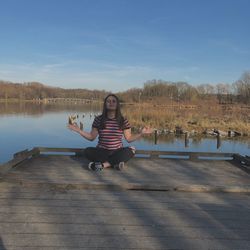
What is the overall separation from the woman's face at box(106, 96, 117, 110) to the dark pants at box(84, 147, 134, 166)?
80cm

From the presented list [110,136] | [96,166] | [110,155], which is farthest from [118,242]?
[110,136]

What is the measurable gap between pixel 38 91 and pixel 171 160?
16931 cm

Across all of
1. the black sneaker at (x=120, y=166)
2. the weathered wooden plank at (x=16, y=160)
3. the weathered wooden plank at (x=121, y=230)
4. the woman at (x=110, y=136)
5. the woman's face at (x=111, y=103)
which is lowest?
the weathered wooden plank at (x=121, y=230)

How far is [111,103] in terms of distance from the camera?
6805mm

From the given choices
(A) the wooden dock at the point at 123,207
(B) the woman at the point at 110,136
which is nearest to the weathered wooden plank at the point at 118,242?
(A) the wooden dock at the point at 123,207

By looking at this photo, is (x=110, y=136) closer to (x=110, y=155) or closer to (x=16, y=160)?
(x=110, y=155)

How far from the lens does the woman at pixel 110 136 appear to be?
6646mm

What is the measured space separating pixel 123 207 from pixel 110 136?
8.75ft

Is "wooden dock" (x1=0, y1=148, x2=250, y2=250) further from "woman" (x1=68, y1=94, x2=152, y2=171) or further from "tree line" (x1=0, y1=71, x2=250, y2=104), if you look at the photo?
"tree line" (x1=0, y1=71, x2=250, y2=104)

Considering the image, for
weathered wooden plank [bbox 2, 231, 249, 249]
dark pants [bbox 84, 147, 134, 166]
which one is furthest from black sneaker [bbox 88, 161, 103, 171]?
weathered wooden plank [bbox 2, 231, 249, 249]

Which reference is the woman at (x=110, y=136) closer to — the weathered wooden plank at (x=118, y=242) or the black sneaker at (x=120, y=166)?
the black sneaker at (x=120, y=166)

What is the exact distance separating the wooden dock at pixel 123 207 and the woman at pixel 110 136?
294mm

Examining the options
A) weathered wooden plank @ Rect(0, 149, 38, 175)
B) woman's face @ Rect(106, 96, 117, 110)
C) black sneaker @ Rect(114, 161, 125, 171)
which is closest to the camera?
weathered wooden plank @ Rect(0, 149, 38, 175)

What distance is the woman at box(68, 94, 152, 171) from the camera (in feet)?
21.8
